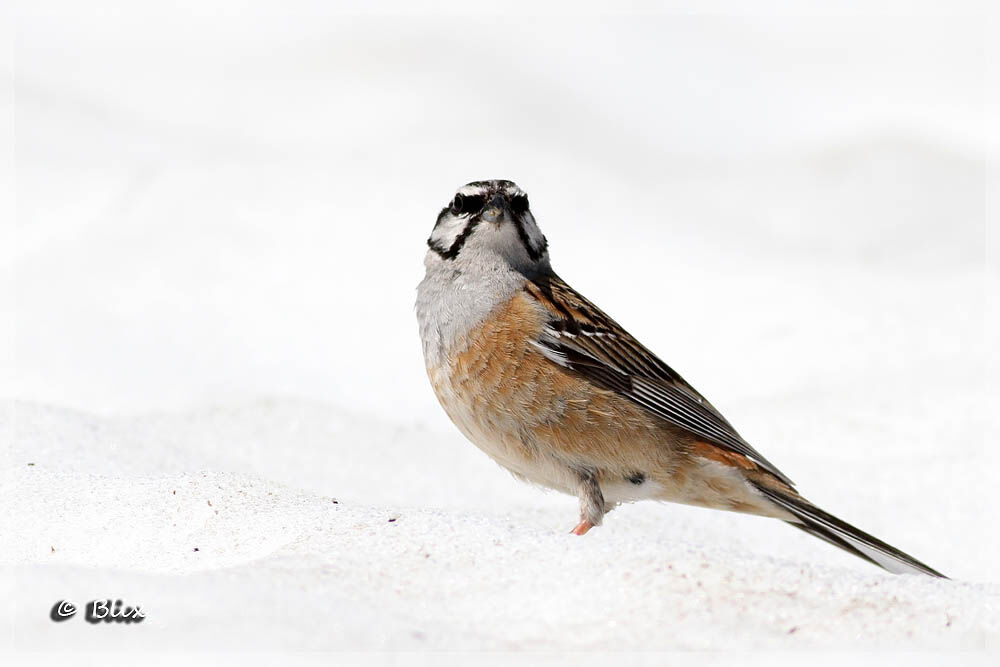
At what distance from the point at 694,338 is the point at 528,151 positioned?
3687 mm

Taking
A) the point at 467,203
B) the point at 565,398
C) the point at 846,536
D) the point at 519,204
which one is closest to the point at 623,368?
the point at 565,398

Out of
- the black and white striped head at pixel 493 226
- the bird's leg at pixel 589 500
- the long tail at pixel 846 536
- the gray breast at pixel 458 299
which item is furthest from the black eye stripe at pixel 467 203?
the long tail at pixel 846 536

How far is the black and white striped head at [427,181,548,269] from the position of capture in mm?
6414

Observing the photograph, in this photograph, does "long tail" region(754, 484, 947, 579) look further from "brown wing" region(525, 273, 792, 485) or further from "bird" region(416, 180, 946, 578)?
"brown wing" region(525, 273, 792, 485)

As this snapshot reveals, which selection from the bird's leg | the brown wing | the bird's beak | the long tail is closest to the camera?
the long tail

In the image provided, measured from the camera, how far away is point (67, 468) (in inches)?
248

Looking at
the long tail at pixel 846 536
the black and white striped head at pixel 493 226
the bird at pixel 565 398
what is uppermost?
the black and white striped head at pixel 493 226

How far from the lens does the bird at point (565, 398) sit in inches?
232

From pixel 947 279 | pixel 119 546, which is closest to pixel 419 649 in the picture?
pixel 119 546

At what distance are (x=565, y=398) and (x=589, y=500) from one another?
1.74 feet

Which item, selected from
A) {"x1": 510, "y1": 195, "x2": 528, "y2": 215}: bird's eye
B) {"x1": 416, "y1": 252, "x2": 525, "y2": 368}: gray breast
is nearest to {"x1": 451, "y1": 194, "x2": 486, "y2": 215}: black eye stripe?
{"x1": 510, "y1": 195, "x2": 528, "y2": 215}: bird's eye

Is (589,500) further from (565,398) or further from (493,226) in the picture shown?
(493,226)

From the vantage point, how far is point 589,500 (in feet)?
19.5

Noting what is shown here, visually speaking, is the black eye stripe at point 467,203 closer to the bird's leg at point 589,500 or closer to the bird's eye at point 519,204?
the bird's eye at point 519,204
